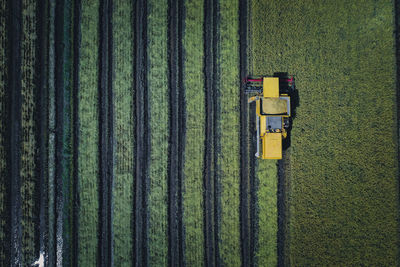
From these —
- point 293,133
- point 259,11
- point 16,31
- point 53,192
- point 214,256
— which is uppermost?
point 259,11

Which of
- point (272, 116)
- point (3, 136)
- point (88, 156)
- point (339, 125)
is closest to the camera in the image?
point (272, 116)

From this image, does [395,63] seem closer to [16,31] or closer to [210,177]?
[210,177]

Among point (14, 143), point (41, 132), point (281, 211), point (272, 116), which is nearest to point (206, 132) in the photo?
point (272, 116)

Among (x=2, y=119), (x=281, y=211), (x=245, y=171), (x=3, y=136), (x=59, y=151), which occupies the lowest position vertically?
(x=281, y=211)

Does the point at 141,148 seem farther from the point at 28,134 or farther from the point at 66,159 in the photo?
the point at 28,134

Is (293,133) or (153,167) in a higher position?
(293,133)

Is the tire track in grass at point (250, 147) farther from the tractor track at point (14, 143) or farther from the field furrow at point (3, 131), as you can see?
the field furrow at point (3, 131)

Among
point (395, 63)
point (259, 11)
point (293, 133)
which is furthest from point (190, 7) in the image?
point (395, 63)
